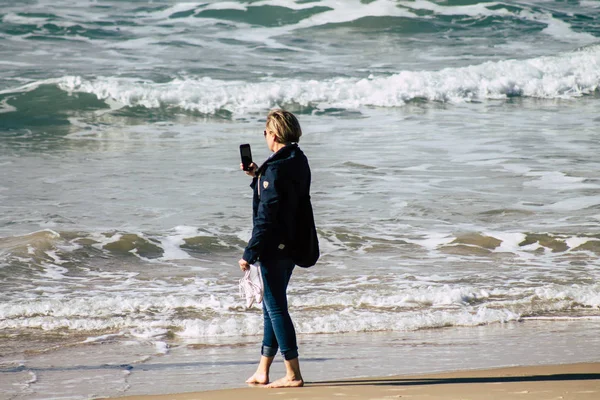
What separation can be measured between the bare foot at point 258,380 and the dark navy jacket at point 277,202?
0.68m

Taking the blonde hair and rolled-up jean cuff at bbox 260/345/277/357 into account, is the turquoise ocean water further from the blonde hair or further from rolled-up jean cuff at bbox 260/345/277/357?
the blonde hair

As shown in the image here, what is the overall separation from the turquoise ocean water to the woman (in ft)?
1.55

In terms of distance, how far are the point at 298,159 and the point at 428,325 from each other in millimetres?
2439

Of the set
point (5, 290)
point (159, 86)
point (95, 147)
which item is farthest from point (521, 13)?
point (5, 290)

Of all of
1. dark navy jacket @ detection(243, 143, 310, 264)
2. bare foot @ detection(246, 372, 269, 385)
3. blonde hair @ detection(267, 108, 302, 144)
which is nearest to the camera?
dark navy jacket @ detection(243, 143, 310, 264)

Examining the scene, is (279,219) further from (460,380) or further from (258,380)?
(460,380)

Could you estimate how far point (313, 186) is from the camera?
1179 cm

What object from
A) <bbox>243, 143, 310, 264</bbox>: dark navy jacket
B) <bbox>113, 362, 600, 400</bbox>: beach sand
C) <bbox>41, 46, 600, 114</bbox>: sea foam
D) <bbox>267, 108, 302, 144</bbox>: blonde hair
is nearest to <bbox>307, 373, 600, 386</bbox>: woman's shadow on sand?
<bbox>113, 362, 600, 400</bbox>: beach sand

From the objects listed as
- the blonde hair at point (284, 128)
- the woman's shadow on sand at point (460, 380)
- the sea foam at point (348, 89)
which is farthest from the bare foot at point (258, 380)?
the sea foam at point (348, 89)

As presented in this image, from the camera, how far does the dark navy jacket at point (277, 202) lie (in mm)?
4301

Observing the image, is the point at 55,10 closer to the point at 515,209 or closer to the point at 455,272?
the point at 515,209

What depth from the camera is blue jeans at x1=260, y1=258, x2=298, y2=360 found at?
4.45 m

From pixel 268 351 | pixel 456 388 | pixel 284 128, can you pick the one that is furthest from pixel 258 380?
pixel 284 128

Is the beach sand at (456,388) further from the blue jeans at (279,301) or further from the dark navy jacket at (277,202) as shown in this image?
the dark navy jacket at (277,202)
